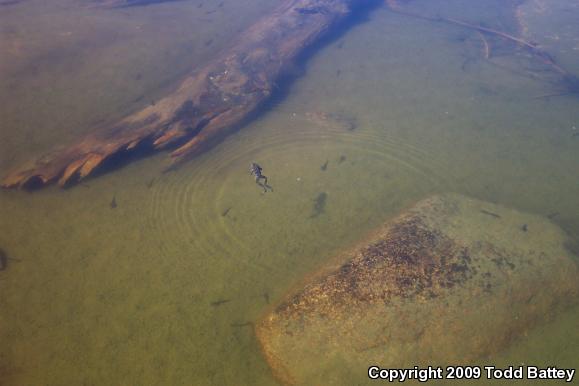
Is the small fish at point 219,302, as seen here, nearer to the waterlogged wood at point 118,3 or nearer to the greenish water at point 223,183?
the greenish water at point 223,183

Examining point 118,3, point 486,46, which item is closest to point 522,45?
point 486,46

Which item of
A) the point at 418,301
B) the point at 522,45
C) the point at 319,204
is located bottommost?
the point at 319,204

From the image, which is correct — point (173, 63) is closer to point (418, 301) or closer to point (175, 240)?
point (175, 240)

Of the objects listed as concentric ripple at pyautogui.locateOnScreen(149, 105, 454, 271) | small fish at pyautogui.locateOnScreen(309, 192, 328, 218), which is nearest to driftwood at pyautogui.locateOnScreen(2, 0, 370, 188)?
concentric ripple at pyautogui.locateOnScreen(149, 105, 454, 271)

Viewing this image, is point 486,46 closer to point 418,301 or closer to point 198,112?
point 198,112

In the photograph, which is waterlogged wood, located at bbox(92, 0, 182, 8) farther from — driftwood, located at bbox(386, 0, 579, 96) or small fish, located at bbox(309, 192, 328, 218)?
small fish, located at bbox(309, 192, 328, 218)
